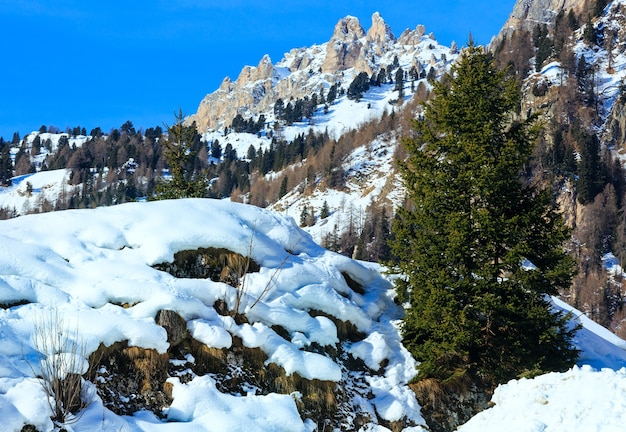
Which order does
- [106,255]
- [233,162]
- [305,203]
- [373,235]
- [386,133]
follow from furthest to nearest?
[233,162] → [386,133] → [305,203] → [373,235] → [106,255]

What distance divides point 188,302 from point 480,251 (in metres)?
7.21

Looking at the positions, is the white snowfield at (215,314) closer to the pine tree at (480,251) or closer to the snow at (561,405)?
the snow at (561,405)

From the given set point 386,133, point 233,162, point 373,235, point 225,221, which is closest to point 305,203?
point 373,235

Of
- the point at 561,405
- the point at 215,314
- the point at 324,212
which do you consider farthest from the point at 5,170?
the point at 561,405

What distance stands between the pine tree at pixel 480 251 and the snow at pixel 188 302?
1.66 meters

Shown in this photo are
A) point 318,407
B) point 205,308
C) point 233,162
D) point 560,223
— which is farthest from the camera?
point 233,162

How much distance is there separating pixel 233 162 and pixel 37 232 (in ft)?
575

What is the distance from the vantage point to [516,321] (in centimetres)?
1252

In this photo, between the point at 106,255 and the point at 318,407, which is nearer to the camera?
the point at 318,407

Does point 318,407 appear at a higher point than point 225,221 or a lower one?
lower

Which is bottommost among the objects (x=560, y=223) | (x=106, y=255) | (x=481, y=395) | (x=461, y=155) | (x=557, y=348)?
(x=481, y=395)

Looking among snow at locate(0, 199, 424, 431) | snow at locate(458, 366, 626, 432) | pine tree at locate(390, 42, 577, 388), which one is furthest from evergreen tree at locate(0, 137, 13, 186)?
snow at locate(458, 366, 626, 432)

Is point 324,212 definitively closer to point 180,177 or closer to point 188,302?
point 180,177

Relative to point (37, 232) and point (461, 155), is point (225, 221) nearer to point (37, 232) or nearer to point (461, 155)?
point (37, 232)
